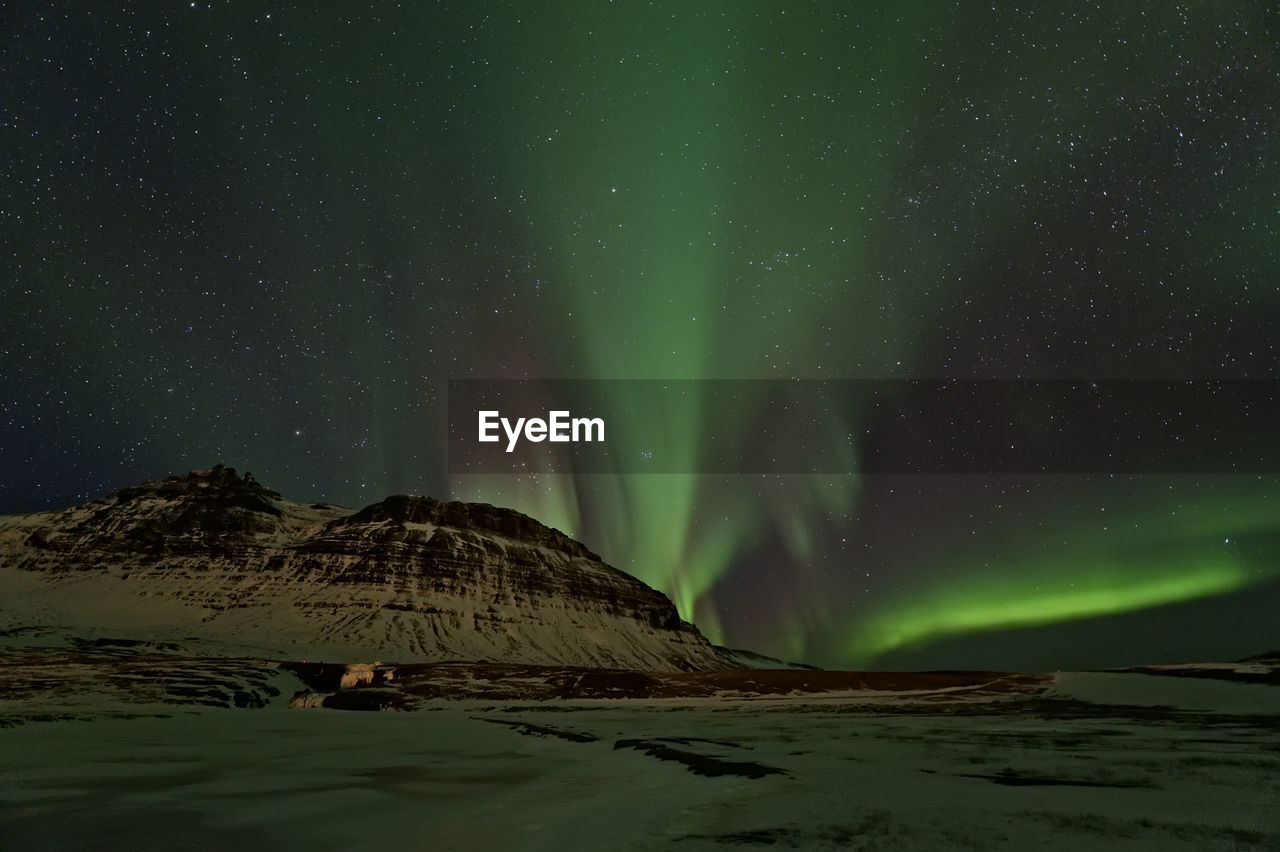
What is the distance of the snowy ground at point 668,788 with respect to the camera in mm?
8617

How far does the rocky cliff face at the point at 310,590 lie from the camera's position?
469 feet

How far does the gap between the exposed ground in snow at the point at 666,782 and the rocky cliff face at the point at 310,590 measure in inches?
4664

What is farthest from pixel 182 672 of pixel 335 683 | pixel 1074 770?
pixel 1074 770

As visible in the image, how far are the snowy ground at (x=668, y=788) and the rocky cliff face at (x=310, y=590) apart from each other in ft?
401

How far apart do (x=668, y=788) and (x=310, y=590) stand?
561ft

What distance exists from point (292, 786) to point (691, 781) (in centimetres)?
725

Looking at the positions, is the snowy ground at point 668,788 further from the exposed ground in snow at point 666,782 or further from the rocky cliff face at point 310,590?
the rocky cliff face at point 310,590

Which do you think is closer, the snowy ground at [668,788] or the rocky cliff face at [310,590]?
the snowy ground at [668,788]

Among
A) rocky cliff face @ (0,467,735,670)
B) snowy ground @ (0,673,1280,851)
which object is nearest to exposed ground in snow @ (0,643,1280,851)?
snowy ground @ (0,673,1280,851)

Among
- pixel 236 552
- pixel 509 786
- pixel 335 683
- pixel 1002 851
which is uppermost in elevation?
pixel 236 552

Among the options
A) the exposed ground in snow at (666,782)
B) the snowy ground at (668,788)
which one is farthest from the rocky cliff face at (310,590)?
the snowy ground at (668,788)

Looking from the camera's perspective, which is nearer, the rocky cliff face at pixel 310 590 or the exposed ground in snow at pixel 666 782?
the exposed ground in snow at pixel 666 782

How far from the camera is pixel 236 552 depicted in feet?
586

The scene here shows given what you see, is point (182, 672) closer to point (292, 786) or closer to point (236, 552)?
point (292, 786)
